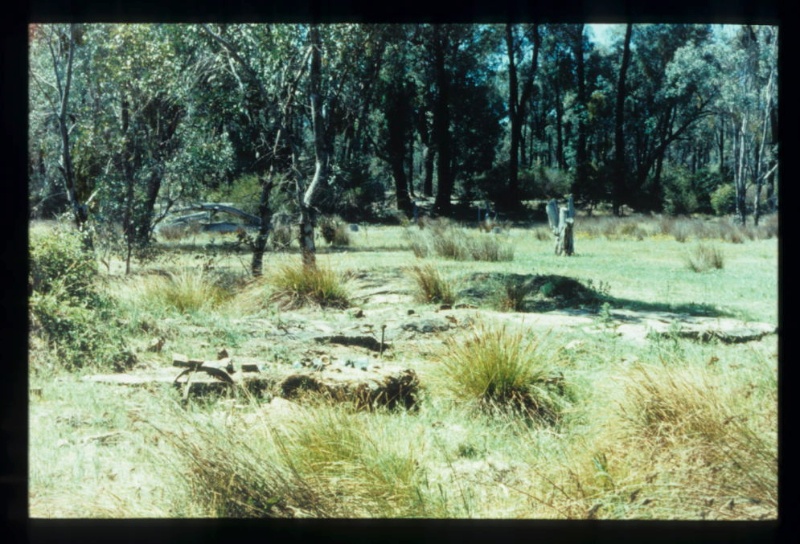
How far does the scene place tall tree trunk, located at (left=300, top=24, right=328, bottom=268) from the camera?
4828 millimetres

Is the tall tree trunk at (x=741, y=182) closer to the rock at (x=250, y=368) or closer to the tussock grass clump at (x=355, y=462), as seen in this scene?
the tussock grass clump at (x=355, y=462)

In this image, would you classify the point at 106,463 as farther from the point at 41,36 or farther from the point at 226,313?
Answer: the point at 41,36

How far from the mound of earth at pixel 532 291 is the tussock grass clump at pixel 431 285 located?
83 mm

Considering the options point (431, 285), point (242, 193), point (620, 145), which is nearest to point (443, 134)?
point (431, 285)

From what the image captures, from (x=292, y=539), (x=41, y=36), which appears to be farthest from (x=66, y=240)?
(x=292, y=539)

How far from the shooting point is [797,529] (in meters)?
2.77

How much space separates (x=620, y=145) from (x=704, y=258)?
851 mm

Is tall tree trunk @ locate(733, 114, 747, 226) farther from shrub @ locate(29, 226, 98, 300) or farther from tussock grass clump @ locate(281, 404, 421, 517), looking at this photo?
shrub @ locate(29, 226, 98, 300)

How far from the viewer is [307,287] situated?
16.1 feet

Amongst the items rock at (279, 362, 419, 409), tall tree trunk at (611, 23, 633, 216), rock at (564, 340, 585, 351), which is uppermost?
tall tree trunk at (611, 23, 633, 216)

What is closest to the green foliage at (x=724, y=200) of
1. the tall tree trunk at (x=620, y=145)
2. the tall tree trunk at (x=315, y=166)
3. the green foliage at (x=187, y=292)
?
the tall tree trunk at (x=620, y=145)

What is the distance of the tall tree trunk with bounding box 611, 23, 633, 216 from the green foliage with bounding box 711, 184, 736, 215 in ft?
1.70

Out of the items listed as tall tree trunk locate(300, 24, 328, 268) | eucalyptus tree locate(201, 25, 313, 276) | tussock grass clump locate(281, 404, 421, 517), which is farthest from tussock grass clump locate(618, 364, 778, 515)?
eucalyptus tree locate(201, 25, 313, 276)

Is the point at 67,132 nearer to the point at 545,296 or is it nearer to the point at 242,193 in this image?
the point at 242,193
